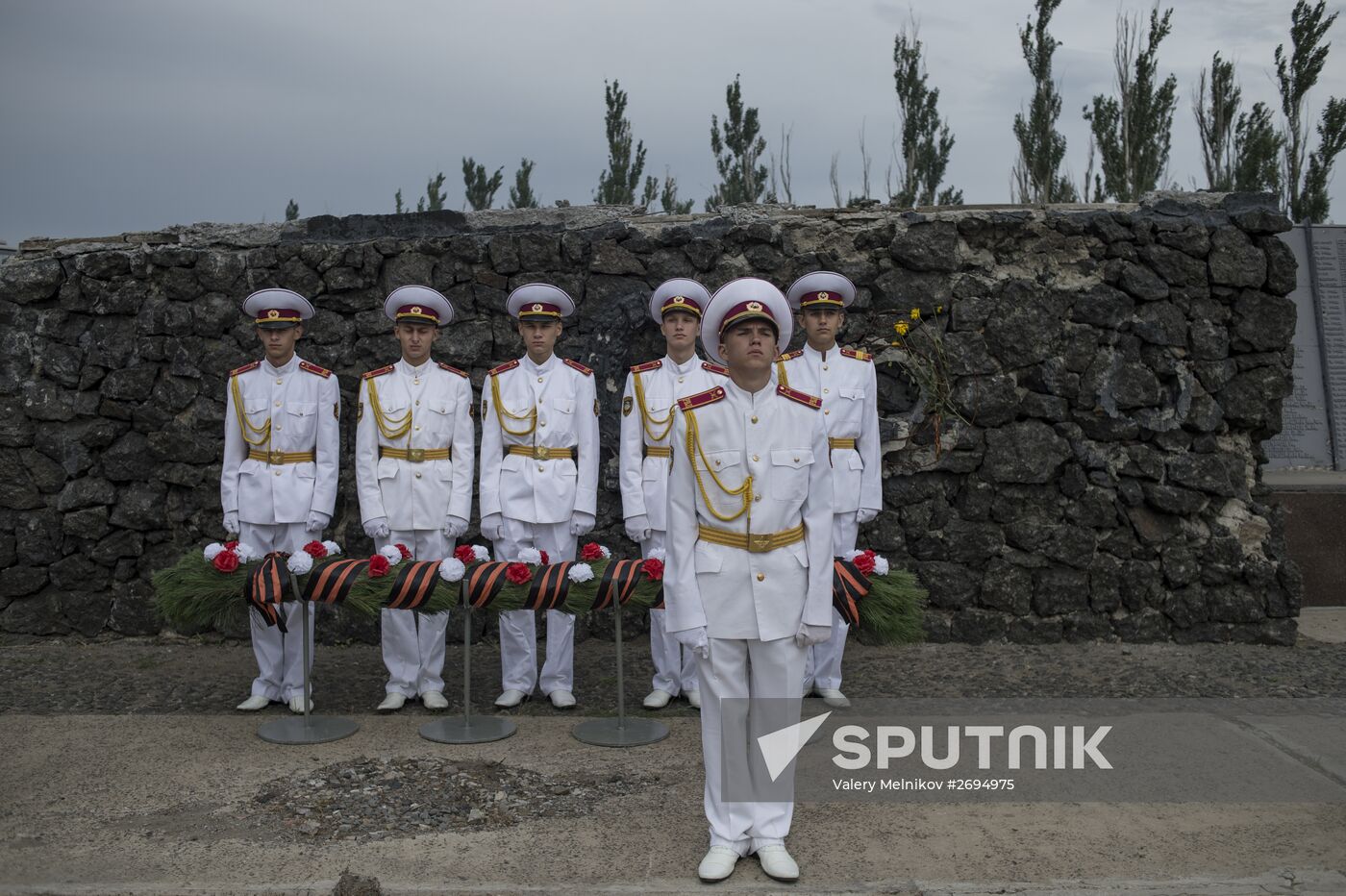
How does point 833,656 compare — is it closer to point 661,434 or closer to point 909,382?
point 661,434

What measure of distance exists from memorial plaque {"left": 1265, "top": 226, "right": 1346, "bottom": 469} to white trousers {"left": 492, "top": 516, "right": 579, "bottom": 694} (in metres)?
5.20

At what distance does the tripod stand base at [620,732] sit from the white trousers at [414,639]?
0.93 m

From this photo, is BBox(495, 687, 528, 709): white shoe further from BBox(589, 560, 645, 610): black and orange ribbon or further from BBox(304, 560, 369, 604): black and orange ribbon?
BBox(304, 560, 369, 604): black and orange ribbon

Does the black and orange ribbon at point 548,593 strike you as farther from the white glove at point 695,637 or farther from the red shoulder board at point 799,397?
the red shoulder board at point 799,397

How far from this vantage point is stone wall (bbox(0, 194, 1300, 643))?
662 centimetres

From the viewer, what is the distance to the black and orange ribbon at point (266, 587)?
4777 millimetres

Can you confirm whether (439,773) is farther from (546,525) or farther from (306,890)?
(546,525)

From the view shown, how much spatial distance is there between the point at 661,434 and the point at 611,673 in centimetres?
145

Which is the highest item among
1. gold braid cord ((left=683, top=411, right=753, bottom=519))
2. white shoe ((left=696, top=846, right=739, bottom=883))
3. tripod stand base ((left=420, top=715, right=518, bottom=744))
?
gold braid cord ((left=683, top=411, right=753, bottom=519))

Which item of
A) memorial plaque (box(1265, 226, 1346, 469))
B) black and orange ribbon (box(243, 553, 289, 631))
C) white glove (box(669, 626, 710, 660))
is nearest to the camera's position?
white glove (box(669, 626, 710, 660))

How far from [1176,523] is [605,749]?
4.03 metres

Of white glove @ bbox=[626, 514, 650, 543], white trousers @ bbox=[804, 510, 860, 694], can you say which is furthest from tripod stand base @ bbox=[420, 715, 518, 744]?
white trousers @ bbox=[804, 510, 860, 694]

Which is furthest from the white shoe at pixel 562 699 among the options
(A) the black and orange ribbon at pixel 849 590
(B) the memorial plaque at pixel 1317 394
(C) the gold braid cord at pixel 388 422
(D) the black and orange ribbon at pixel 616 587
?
(B) the memorial plaque at pixel 1317 394

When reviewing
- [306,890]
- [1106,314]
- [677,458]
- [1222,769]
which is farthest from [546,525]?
[1106,314]
